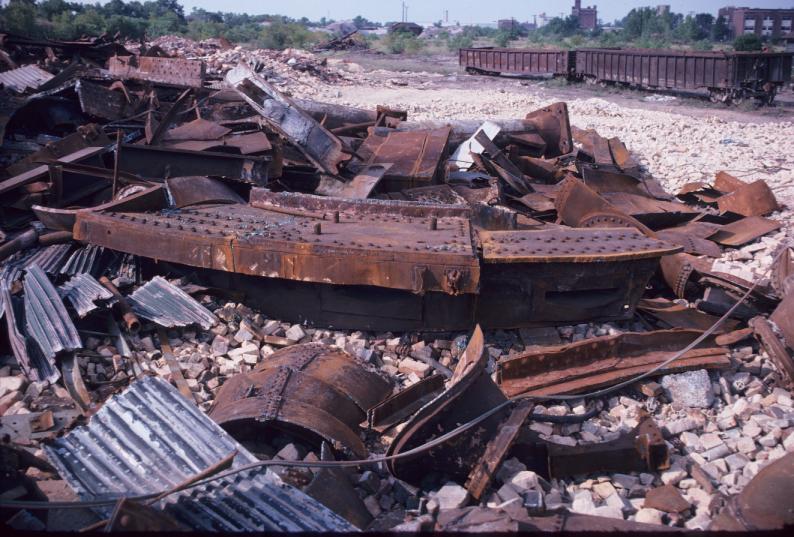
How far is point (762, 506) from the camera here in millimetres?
2648

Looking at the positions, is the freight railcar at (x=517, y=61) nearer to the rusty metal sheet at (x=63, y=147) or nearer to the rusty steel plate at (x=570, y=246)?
the rusty metal sheet at (x=63, y=147)

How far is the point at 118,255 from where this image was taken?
4953 mm

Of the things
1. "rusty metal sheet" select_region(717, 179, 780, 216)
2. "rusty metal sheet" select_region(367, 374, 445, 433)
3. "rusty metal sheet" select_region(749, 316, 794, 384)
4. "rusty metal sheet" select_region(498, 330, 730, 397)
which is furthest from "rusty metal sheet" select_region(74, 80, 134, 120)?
"rusty metal sheet" select_region(717, 179, 780, 216)

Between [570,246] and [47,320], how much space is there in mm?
3546

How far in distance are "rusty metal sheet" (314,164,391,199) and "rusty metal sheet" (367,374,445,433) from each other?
8.27 feet

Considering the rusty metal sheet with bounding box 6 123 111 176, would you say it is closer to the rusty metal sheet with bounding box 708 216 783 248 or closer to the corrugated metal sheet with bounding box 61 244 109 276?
the corrugated metal sheet with bounding box 61 244 109 276

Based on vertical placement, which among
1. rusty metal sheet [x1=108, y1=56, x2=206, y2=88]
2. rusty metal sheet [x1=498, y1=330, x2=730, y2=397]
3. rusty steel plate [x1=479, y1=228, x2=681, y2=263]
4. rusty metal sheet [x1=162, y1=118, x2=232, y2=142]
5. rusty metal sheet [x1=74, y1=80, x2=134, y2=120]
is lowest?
rusty metal sheet [x1=498, y1=330, x2=730, y2=397]

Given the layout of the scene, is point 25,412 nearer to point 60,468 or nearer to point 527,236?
point 60,468

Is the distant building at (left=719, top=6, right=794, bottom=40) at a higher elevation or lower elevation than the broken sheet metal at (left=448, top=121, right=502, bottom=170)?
higher

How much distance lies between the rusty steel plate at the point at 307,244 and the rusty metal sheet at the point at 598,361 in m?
0.63

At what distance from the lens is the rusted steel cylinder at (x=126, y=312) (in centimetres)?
405

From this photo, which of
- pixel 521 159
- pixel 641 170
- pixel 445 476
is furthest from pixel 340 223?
pixel 641 170

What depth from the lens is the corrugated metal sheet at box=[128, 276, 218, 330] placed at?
13.9 ft

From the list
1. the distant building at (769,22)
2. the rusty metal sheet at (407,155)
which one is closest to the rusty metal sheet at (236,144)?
the rusty metal sheet at (407,155)
